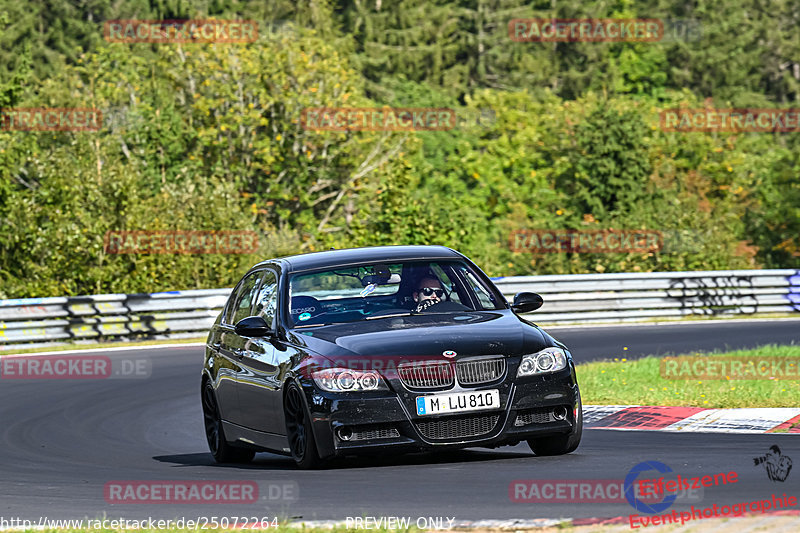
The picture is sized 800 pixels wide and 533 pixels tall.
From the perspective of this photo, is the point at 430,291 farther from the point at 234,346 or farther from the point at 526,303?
the point at 234,346

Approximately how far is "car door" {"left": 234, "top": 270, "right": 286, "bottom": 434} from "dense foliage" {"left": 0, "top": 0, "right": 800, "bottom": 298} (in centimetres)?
1772

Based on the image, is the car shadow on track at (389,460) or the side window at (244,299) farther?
the side window at (244,299)

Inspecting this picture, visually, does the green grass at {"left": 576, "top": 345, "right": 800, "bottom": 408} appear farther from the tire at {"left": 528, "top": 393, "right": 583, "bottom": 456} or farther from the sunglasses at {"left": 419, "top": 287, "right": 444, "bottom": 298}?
the sunglasses at {"left": 419, "top": 287, "right": 444, "bottom": 298}

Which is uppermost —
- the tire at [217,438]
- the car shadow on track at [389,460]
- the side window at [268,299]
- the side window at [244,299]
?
the side window at [268,299]

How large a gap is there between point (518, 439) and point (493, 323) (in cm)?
92

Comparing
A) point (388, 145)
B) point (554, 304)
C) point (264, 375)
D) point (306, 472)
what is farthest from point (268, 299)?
point (388, 145)

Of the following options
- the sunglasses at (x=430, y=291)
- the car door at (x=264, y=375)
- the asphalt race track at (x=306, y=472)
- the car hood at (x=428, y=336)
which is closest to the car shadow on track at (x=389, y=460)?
the asphalt race track at (x=306, y=472)

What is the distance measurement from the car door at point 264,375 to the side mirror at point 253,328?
83 millimetres

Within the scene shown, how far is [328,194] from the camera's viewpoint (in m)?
49.7

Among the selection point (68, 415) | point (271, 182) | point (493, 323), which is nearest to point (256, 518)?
point (493, 323)

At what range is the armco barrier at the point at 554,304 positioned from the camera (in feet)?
77.6

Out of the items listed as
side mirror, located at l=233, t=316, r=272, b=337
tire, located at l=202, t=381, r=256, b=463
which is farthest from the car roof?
tire, located at l=202, t=381, r=256, b=463

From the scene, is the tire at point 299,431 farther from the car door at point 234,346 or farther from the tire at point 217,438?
the tire at point 217,438

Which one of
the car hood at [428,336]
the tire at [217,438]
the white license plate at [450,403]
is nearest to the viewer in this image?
the white license plate at [450,403]
